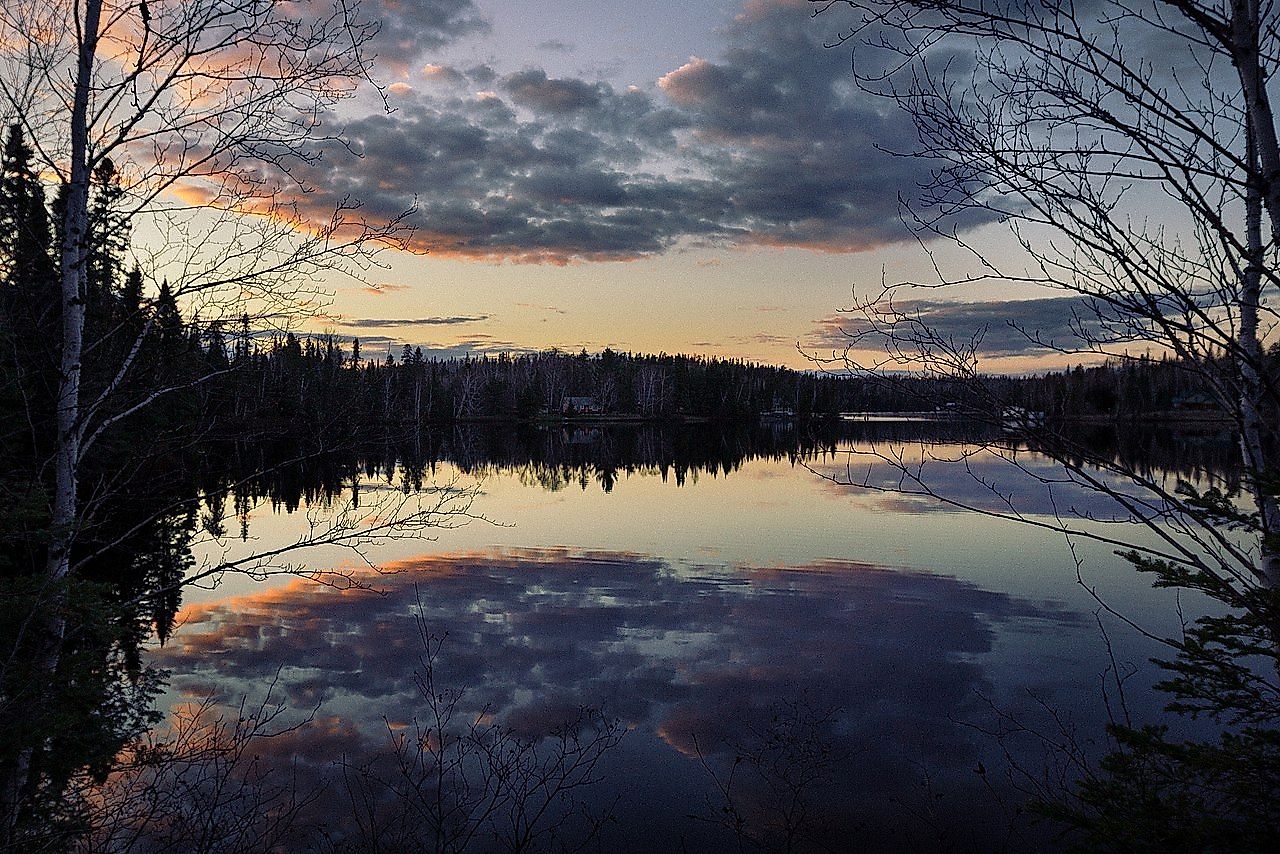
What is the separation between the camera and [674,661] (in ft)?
37.9

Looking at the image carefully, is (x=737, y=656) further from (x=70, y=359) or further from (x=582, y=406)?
(x=582, y=406)

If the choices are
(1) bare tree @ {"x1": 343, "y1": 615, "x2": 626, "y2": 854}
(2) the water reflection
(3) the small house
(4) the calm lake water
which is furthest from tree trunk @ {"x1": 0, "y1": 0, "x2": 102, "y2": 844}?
(3) the small house

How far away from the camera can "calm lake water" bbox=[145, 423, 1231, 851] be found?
771 cm

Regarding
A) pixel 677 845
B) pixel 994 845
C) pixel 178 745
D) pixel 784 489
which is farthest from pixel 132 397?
pixel 784 489

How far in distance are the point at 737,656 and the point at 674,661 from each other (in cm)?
96

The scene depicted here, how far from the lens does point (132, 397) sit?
5.47 meters

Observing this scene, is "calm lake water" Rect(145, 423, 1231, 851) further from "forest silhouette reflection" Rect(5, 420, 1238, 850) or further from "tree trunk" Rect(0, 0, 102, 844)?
"tree trunk" Rect(0, 0, 102, 844)

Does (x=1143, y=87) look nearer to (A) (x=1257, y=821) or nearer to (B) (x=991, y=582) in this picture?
(A) (x=1257, y=821)

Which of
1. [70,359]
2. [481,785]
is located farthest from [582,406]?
[70,359]

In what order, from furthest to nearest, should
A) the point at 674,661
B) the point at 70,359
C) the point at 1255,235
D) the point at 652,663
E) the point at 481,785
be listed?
the point at 674,661, the point at 652,663, the point at 481,785, the point at 70,359, the point at 1255,235

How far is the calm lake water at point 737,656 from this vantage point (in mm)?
7711

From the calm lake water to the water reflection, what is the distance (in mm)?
44

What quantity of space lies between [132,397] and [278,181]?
6.10ft

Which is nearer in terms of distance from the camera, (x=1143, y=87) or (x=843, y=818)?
(x=1143, y=87)
